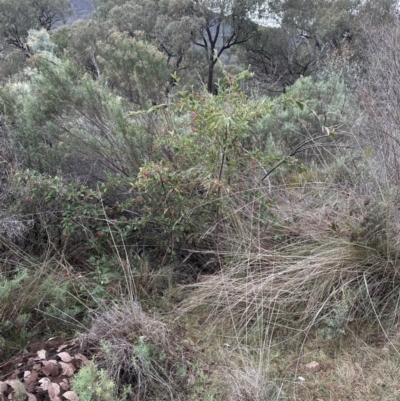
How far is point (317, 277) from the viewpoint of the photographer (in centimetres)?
255

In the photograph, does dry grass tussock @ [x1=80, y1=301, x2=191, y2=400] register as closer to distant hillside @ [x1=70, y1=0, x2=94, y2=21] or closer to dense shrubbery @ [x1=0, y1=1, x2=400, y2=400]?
dense shrubbery @ [x1=0, y1=1, x2=400, y2=400]

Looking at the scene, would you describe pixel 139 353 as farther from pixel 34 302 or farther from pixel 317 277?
pixel 317 277

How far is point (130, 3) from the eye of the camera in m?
16.8

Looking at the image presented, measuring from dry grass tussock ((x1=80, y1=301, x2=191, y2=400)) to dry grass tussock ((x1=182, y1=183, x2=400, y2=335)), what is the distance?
47 cm

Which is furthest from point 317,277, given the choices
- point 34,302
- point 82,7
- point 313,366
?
point 82,7

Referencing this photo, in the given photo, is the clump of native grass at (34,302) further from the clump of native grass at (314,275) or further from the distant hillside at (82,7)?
the distant hillside at (82,7)

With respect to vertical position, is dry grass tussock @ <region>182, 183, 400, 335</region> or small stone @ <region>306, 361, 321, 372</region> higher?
dry grass tussock @ <region>182, 183, 400, 335</region>

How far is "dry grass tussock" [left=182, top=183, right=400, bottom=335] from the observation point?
246cm

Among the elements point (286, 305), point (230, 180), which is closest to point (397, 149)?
point (230, 180)

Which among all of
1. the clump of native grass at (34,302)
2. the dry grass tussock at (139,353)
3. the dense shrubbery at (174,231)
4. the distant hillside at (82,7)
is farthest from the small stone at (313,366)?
the distant hillside at (82,7)

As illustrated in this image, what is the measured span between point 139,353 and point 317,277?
1.19 metres

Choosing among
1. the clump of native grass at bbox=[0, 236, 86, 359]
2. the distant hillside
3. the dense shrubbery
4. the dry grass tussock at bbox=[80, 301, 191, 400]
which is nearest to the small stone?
the dense shrubbery

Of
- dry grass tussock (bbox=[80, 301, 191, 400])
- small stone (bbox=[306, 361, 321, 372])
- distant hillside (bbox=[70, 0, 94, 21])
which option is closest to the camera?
dry grass tussock (bbox=[80, 301, 191, 400])

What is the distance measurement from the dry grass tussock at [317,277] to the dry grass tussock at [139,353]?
0.47m
